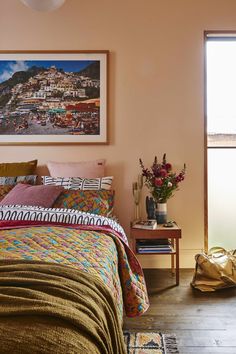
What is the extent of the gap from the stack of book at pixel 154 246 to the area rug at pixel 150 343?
87 cm

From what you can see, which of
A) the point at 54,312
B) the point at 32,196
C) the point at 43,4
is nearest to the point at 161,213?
the point at 32,196

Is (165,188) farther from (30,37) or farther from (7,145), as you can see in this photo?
(30,37)

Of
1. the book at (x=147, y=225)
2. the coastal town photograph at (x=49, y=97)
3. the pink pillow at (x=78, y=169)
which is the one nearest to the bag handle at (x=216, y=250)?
the book at (x=147, y=225)

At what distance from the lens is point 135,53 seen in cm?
332

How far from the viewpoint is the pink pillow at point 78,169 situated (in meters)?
3.13

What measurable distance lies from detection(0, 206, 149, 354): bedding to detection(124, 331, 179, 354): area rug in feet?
0.49

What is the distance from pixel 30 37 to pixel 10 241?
244 centimetres

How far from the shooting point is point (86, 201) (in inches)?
106

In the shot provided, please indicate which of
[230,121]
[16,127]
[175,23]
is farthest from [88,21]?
[230,121]

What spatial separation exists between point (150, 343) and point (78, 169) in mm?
1711

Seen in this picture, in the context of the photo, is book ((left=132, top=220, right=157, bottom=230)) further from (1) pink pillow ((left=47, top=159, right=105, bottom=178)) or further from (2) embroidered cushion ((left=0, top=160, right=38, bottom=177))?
(2) embroidered cushion ((left=0, top=160, right=38, bottom=177))

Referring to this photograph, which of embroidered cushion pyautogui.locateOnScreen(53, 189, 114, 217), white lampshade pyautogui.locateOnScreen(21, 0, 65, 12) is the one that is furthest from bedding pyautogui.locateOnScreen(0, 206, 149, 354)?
white lampshade pyautogui.locateOnScreen(21, 0, 65, 12)

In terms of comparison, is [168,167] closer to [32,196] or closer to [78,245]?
[32,196]

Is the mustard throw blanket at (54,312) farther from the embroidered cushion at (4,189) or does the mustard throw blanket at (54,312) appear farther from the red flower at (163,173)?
the red flower at (163,173)
